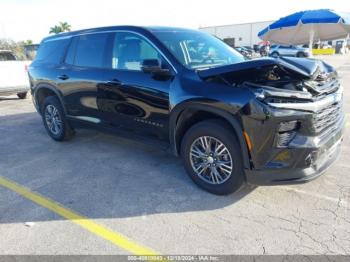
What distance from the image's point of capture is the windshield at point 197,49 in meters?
3.73

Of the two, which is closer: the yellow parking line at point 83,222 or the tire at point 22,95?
the yellow parking line at point 83,222

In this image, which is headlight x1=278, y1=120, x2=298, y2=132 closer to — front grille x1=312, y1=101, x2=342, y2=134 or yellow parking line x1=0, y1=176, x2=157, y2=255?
front grille x1=312, y1=101, x2=342, y2=134

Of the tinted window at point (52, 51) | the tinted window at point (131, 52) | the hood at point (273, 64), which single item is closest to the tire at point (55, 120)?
the tinted window at point (52, 51)

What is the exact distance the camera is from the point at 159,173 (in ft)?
13.8

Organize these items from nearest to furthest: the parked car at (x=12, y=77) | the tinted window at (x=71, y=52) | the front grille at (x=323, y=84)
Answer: the front grille at (x=323, y=84) → the tinted window at (x=71, y=52) → the parked car at (x=12, y=77)

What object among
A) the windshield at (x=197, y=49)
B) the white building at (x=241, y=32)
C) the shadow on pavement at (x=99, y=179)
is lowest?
the white building at (x=241, y=32)

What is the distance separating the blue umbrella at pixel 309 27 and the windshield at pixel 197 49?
654cm

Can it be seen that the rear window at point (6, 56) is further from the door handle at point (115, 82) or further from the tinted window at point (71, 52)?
the door handle at point (115, 82)

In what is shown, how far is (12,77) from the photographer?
10.1 meters

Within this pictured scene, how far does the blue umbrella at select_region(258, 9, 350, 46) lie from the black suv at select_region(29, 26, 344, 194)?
6.67 metres

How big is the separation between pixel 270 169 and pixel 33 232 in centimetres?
247

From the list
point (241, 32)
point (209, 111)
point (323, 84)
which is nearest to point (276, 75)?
point (323, 84)

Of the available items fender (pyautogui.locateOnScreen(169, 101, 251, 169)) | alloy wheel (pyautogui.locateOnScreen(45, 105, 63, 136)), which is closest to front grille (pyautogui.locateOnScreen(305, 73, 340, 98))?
fender (pyautogui.locateOnScreen(169, 101, 251, 169))

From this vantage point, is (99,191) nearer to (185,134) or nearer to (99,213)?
(99,213)
